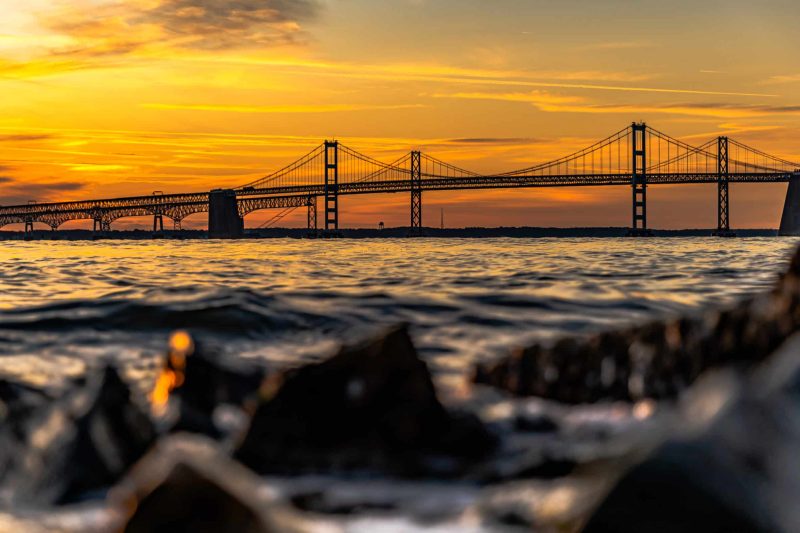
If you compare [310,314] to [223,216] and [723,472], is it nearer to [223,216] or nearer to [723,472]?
[723,472]

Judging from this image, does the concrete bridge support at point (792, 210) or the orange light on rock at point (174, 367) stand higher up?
the concrete bridge support at point (792, 210)

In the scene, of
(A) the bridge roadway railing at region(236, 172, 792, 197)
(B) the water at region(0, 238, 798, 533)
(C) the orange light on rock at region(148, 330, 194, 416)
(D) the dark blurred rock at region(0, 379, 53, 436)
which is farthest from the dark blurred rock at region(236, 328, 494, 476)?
(A) the bridge roadway railing at region(236, 172, 792, 197)

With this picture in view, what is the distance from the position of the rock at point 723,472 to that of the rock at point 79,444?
2.14m

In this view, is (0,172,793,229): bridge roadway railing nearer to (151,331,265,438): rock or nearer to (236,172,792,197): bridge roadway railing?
(236,172,792,197): bridge roadway railing

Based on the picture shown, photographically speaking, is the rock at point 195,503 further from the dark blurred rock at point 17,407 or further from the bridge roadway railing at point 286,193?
the bridge roadway railing at point 286,193

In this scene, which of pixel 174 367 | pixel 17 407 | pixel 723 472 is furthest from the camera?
pixel 174 367

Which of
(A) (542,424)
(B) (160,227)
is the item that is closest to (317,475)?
(A) (542,424)

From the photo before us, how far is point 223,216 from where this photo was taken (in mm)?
80500

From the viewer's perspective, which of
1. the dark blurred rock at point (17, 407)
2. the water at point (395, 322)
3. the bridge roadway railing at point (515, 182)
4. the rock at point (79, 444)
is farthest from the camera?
the bridge roadway railing at point (515, 182)

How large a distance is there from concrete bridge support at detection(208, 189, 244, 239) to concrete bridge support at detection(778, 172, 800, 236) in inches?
1993

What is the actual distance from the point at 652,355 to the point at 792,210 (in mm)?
84380

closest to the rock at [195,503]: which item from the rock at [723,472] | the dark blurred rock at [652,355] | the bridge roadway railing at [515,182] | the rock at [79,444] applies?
the rock at [723,472]

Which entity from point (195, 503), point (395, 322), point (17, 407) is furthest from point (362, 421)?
point (395, 322)

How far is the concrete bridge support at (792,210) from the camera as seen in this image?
79.2 meters
